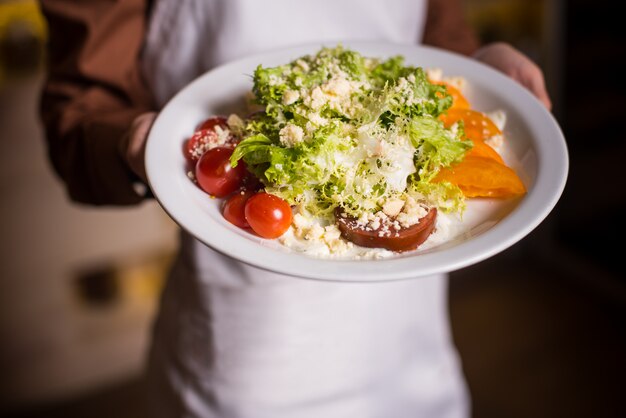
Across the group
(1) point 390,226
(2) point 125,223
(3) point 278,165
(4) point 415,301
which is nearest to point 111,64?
(3) point 278,165

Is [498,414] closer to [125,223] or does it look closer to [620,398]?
[620,398]

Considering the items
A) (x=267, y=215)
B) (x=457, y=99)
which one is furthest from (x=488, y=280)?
(x=267, y=215)

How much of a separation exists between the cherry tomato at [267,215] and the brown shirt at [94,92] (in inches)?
12.6

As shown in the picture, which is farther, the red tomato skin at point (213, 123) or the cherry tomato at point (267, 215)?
the red tomato skin at point (213, 123)

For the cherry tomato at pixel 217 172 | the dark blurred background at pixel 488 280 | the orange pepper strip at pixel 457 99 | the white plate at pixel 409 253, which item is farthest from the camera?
the dark blurred background at pixel 488 280

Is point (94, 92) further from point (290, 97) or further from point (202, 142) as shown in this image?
point (290, 97)

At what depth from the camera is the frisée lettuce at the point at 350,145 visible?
2.80 ft

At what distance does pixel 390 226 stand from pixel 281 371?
53 cm

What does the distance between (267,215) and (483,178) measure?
269 mm

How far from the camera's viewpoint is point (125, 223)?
2.14m

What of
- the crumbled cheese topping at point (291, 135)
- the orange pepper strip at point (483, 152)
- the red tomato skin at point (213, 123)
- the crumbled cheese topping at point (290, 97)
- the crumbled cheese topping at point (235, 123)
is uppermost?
the crumbled cheese topping at point (290, 97)

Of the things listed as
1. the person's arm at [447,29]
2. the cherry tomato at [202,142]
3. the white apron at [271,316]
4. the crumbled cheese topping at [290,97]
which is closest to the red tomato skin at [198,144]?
the cherry tomato at [202,142]

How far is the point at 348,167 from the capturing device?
34.5 inches

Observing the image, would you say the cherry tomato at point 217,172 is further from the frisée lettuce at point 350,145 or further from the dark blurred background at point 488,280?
the dark blurred background at point 488,280
